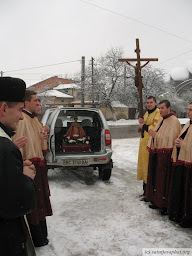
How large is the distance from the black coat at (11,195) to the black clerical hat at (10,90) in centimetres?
26

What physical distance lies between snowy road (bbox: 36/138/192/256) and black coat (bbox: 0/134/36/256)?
1.83 m

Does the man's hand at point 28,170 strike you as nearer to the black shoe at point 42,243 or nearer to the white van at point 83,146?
the black shoe at point 42,243

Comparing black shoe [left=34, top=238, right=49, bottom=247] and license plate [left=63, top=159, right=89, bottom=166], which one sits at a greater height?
license plate [left=63, top=159, right=89, bottom=166]

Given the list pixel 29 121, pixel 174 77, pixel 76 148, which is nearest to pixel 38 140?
pixel 29 121

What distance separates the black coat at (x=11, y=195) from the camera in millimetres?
1209

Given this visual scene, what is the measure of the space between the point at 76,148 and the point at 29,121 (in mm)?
3075

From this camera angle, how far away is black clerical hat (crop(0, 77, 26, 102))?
1.39 metres

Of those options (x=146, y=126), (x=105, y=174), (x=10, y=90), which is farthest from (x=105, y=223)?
(x=10, y=90)

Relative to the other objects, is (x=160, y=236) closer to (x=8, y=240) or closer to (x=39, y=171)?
(x=39, y=171)

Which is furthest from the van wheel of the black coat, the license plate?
the black coat

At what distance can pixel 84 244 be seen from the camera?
3125mm

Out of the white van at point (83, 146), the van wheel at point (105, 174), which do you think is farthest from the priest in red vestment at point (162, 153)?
the van wheel at point (105, 174)

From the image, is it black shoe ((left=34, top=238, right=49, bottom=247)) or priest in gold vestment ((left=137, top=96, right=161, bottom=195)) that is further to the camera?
priest in gold vestment ((left=137, top=96, right=161, bottom=195))

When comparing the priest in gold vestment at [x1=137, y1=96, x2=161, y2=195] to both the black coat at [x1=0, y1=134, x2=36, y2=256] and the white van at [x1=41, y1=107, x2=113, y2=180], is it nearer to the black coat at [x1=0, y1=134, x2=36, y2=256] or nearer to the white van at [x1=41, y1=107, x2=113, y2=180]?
the white van at [x1=41, y1=107, x2=113, y2=180]
